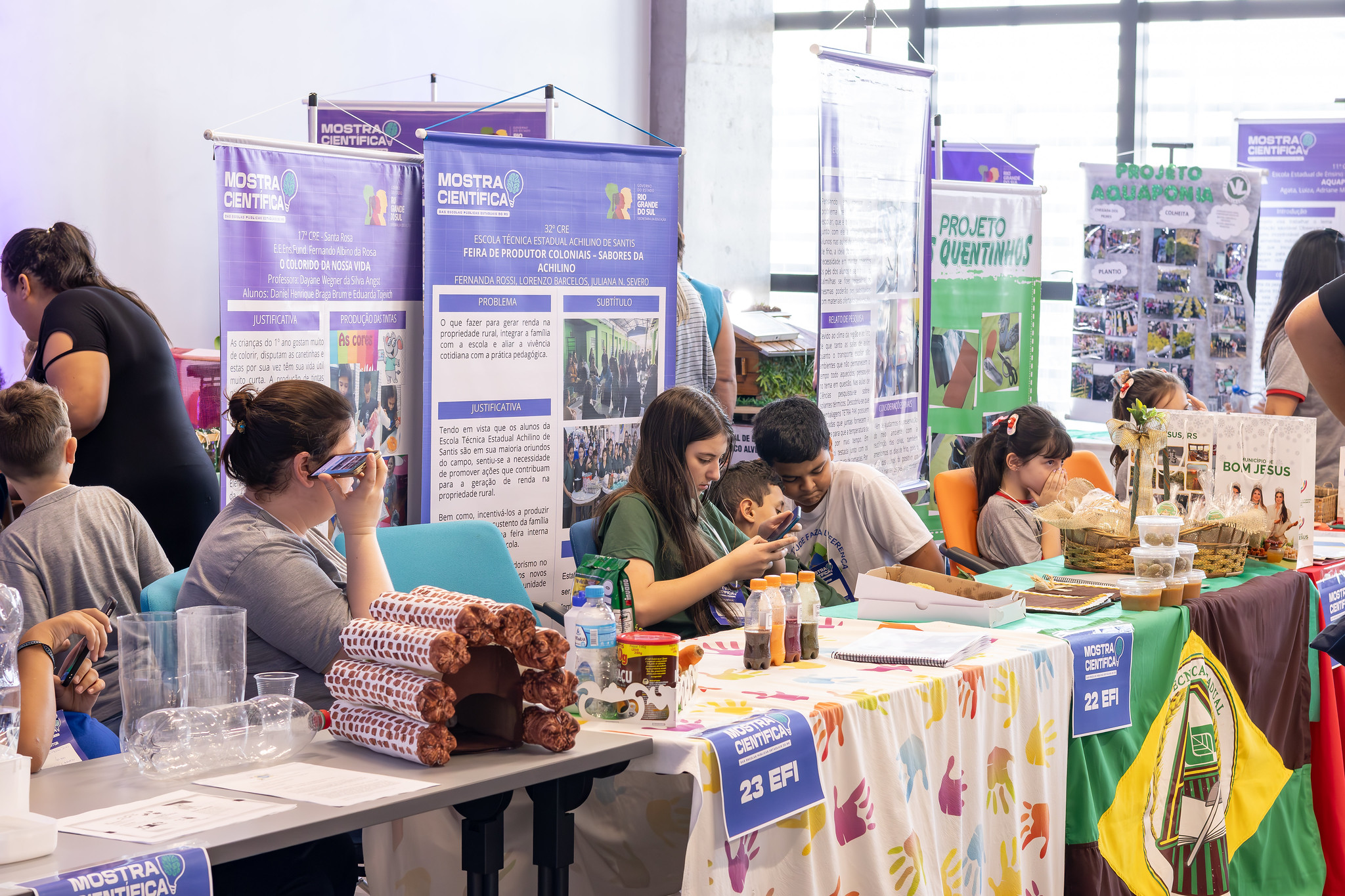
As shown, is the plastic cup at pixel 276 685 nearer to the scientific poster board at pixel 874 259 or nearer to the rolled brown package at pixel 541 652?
the rolled brown package at pixel 541 652

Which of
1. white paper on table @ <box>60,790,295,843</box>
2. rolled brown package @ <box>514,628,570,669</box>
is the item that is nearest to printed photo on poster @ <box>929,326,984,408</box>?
rolled brown package @ <box>514,628,570,669</box>

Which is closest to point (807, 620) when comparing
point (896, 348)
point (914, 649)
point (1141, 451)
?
point (914, 649)

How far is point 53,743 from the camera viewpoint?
5.88 ft

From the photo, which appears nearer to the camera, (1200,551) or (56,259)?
(1200,551)

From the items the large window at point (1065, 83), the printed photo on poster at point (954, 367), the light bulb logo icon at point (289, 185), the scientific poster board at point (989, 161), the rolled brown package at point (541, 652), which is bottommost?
the rolled brown package at point (541, 652)

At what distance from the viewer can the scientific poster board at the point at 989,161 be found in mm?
7031

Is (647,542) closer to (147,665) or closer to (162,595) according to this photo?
(162,595)

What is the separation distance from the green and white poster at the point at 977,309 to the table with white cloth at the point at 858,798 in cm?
330

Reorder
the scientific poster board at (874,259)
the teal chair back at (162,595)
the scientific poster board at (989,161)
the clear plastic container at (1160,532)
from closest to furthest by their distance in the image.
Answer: the teal chair back at (162,595) < the clear plastic container at (1160,532) < the scientific poster board at (874,259) < the scientific poster board at (989,161)

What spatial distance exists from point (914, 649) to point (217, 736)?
48.0 inches

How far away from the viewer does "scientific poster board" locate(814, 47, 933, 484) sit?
4398 mm

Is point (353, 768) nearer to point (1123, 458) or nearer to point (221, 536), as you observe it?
point (221, 536)

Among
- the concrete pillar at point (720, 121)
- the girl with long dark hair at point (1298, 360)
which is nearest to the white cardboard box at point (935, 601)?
the girl with long dark hair at point (1298, 360)

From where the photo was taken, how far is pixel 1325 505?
161 inches
